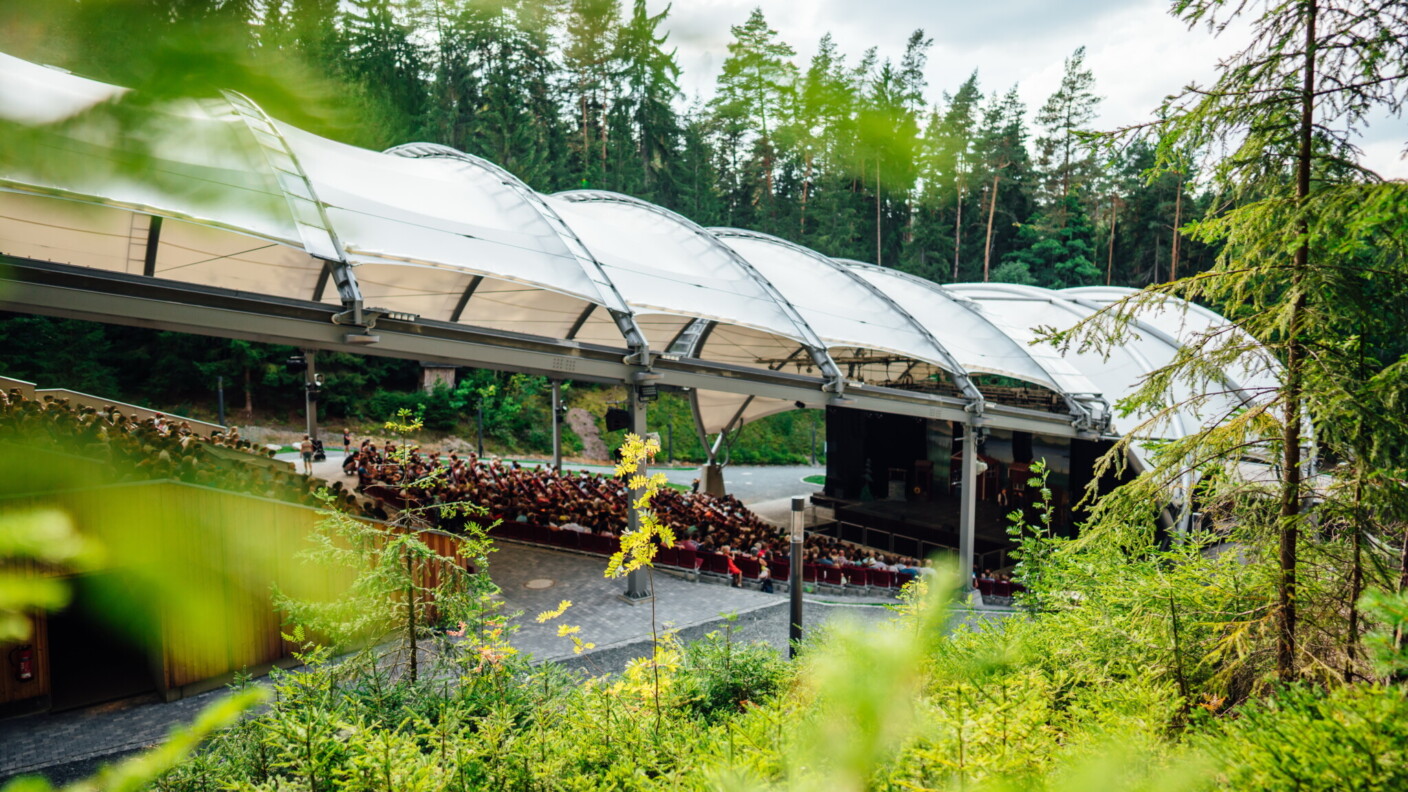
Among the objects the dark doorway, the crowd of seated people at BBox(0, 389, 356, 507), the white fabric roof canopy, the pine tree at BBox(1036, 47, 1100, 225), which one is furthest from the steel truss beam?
the pine tree at BBox(1036, 47, 1100, 225)

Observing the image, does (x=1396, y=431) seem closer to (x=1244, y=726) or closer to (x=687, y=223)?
(x=1244, y=726)

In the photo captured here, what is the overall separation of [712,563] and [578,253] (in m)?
6.83

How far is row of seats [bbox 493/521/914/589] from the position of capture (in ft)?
48.3

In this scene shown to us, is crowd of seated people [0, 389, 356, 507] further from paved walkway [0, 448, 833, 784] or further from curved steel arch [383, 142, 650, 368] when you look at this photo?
curved steel arch [383, 142, 650, 368]

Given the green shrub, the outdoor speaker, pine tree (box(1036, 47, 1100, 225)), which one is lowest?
the green shrub

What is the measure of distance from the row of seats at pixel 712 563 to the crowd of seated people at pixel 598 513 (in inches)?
1.5

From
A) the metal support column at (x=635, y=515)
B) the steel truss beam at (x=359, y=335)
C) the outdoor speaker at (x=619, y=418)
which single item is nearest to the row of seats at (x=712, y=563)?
the metal support column at (x=635, y=515)

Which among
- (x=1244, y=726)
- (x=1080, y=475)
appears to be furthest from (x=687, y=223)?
(x=1244, y=726)

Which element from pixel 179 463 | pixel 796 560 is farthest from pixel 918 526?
pixel 179 463

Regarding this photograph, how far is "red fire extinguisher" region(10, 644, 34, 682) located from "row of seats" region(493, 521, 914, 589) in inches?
338

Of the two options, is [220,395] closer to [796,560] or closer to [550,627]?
[550,627]

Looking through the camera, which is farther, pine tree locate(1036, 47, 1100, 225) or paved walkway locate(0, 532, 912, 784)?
pine tree locate(1036, 47, 1100, 225)

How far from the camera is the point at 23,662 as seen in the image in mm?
8539

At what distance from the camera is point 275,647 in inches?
389
